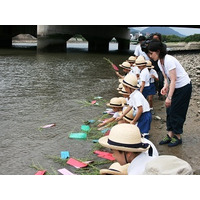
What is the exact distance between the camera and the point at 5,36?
112ft

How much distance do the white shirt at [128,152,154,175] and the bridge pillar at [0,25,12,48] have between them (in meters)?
33.4

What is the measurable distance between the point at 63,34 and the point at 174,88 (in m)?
26.2

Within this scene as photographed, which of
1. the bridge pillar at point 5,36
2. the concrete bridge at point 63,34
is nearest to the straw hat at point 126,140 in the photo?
the concrete bridge at point 63,34

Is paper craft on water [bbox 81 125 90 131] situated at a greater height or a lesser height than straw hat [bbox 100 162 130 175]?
lesser

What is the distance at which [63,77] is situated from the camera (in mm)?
13578

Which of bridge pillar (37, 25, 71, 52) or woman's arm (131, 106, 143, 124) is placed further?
bridge pillar (37, 25, 71, 52)

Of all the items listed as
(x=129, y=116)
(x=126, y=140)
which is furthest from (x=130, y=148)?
(x=129, y=116)

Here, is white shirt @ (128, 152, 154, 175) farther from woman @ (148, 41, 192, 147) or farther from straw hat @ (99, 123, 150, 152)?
woman @ (148, 41, 192, 147)

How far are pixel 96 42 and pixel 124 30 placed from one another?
18.5ft

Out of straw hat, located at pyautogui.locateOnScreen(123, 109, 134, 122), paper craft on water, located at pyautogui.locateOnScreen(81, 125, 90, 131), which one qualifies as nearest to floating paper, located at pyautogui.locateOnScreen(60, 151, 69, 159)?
straw hat, located at pyautogui.locateOnScreen(123, 109, 134, 122)

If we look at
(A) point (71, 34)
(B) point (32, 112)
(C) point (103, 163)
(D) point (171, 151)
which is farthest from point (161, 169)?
(A) point (71, 34)

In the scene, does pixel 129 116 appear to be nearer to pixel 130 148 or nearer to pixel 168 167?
pixel 130 148

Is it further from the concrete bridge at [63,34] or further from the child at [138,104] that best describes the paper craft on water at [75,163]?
the concrete bridge at [63,34]

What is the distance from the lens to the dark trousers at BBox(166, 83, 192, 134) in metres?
4.82
